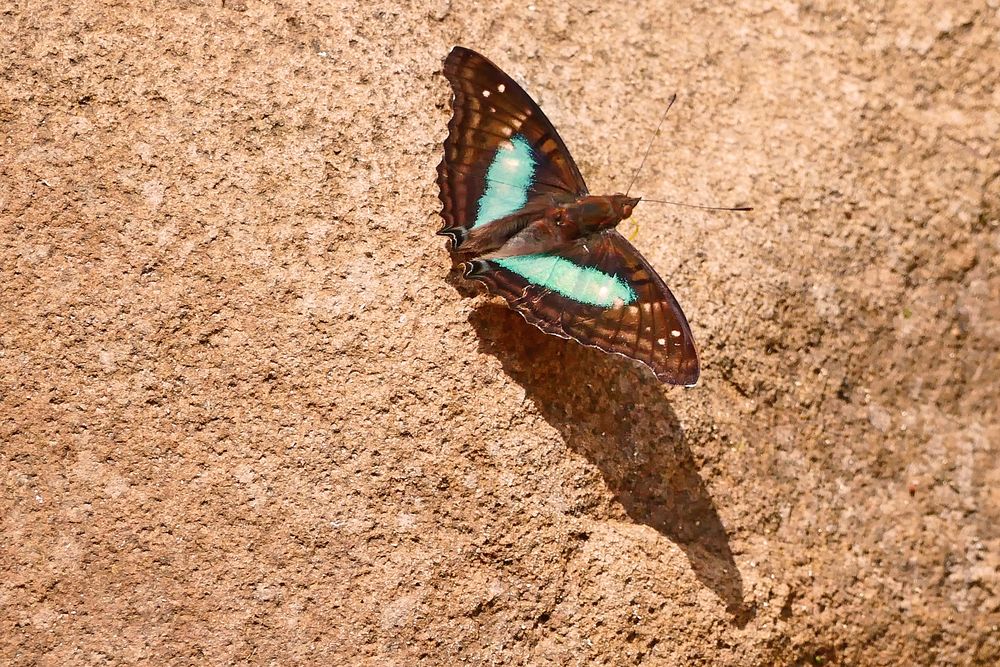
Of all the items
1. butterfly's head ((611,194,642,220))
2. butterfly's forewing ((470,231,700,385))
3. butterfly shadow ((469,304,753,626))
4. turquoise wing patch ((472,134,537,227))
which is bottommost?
butterfly shadow ((469,304,753,626))

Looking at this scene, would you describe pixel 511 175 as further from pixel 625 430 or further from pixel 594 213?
pixel 625 430

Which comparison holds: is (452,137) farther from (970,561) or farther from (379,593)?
(970,561)

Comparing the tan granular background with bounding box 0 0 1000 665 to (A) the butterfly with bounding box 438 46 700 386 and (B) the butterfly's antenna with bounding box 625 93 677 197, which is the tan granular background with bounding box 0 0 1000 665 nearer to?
(B) the butterfly's antenna with bounding box 625 93 677 197

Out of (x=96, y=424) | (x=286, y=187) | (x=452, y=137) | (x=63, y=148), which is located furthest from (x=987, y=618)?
(x=63, y=148)

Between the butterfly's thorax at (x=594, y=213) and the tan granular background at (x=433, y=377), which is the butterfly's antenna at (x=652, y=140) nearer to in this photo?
the tan granular background at (x=433, y=377)

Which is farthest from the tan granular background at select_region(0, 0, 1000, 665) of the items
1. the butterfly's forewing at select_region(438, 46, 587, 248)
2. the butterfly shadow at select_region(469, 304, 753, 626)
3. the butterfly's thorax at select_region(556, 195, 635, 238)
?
the butterfly's thorax at select_region(556, 195, 635, 238)

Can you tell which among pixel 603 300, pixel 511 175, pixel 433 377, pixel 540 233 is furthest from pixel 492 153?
pixel 433 377
